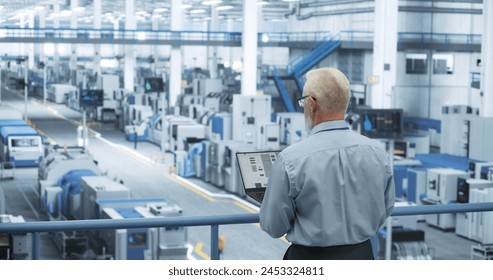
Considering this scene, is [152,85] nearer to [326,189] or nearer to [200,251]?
[200,251]

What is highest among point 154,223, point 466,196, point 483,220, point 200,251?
point 154,223

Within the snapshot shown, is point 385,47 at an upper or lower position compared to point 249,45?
lower

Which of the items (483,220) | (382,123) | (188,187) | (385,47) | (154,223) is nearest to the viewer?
(154,223)

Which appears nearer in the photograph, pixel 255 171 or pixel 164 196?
pixel 255 171

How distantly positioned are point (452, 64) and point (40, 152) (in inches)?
904

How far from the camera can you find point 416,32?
42594 millimetres

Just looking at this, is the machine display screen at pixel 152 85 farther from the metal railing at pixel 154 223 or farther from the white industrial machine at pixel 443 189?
the metal railing at pixel 154 223

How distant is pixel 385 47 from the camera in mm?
24797

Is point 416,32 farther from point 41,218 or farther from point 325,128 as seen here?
point 325,128

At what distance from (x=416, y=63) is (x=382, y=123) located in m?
26.4

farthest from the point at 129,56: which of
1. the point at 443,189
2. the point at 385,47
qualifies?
the point at 443,189

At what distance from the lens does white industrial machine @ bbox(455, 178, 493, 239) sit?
2030 cm

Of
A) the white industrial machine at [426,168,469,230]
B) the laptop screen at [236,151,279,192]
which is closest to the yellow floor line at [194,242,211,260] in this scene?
the white industrial machine at [426,168,469,230]
